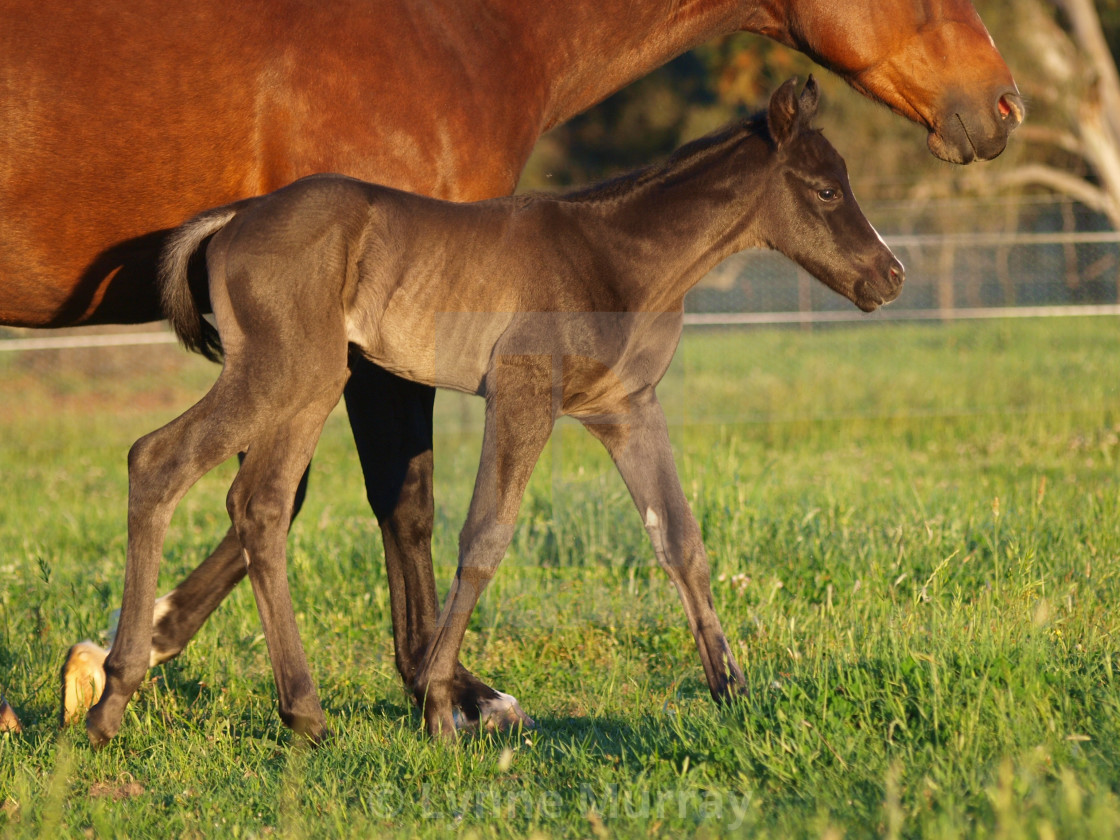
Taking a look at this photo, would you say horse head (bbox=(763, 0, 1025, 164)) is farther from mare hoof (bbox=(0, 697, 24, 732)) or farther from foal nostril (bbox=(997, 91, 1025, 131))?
mare hoof (bbox=(0, 697, 24, 732))

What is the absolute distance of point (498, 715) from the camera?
3.55m

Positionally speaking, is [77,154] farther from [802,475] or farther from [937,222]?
[937,222]

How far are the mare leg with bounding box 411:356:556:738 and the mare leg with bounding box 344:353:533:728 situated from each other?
600mm

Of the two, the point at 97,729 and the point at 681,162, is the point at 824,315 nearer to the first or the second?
the point at 681,162

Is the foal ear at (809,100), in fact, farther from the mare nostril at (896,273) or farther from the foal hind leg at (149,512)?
the foal hind leg at (149,512)

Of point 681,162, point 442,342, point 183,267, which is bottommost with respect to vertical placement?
point 442,342

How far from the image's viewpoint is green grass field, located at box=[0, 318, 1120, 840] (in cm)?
249

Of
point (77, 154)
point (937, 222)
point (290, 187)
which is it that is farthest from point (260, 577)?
point (937, 222)

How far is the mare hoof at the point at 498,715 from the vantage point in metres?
3.45

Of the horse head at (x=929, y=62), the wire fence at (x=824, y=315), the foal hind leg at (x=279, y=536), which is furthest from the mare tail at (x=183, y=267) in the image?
the wire fence at (x=824, y=315)

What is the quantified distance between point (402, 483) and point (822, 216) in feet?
5.34

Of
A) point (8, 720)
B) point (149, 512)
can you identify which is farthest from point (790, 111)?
point (8, 720)

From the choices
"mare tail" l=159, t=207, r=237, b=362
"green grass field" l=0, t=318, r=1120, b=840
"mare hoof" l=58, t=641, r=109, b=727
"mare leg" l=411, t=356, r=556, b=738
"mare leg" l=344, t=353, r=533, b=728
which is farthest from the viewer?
"mare leg" l=344, t=353, r=533, b=728

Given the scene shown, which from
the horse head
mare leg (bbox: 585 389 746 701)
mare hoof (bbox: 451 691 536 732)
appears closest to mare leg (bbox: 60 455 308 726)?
mare hoof (bbox: 451 691 536 732)
